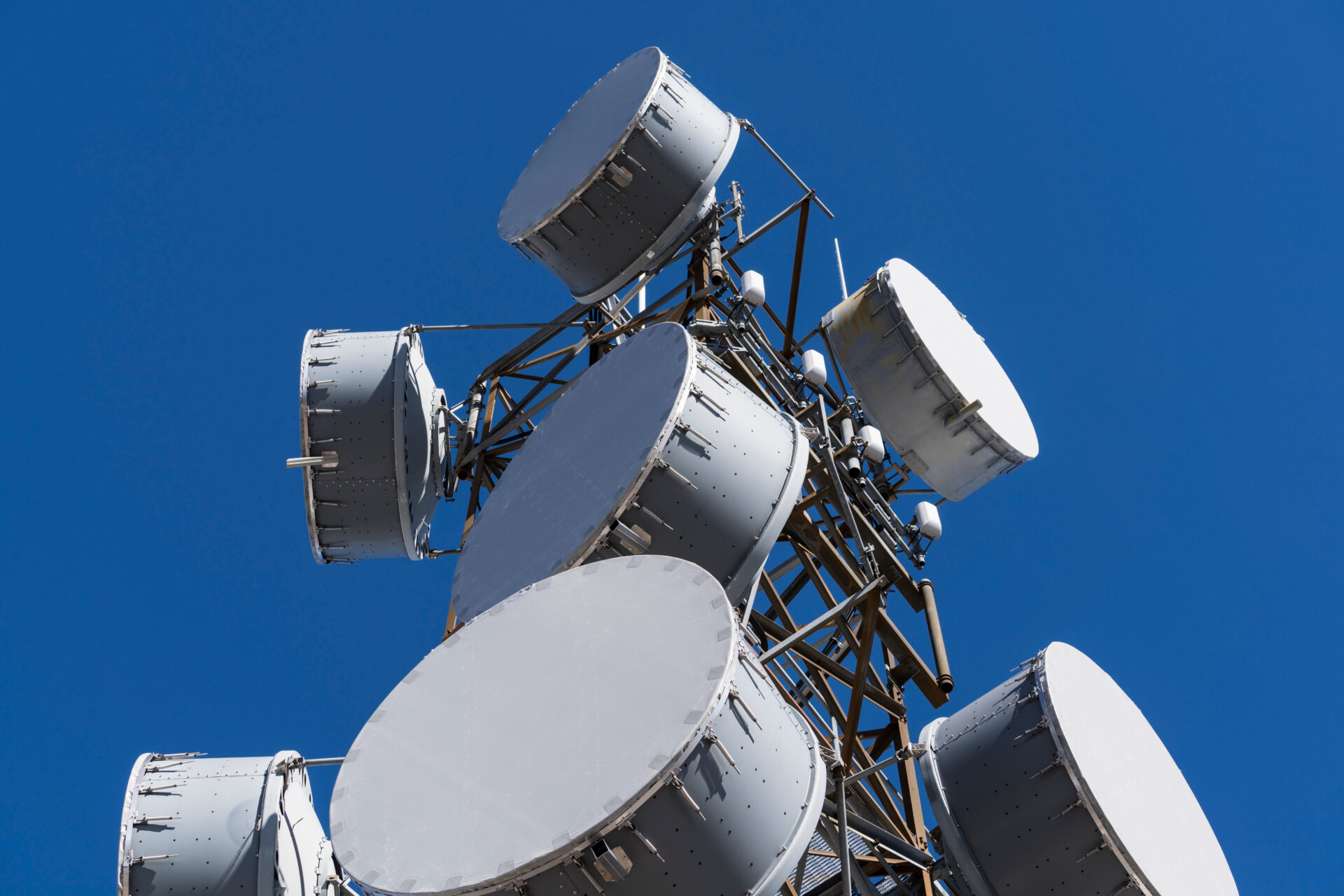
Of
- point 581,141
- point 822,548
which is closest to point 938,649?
point 822,548

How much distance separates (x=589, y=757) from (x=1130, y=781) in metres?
6.24

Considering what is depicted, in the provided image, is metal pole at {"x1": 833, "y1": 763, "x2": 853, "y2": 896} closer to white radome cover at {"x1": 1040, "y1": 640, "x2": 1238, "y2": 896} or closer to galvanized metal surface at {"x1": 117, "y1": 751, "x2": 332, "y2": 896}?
white radome cover at {"x1": 1040, "y1": 640, "x2": 1238, "y2": 896}

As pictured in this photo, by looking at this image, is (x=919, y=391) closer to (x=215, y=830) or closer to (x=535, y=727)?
(x=535, y=727)

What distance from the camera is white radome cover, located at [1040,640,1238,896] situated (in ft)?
37.2

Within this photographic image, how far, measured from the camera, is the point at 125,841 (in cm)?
1162

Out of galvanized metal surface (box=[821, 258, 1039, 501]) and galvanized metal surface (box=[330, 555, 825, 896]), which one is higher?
galvanized metal surface (box=[821, 258, 1039, 501])

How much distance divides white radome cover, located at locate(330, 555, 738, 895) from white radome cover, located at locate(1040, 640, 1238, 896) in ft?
14.2

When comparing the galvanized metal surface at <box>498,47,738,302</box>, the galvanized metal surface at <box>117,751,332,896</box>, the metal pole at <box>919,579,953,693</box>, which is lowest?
the metal pole at <box>919,579,953,693</box>

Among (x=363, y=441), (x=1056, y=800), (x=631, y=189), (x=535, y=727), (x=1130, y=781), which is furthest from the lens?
(x=631, y=189)

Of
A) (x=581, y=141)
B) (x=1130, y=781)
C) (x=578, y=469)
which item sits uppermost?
(x=581, y=141)

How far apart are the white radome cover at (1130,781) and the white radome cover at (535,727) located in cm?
433

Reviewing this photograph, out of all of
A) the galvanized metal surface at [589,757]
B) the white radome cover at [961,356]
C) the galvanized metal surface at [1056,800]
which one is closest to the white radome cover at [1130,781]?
the galvanized metal surface at [1056,800]

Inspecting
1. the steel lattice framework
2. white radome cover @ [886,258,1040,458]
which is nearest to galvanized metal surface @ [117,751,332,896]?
the steel lattice framework

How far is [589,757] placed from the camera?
8.95 m
